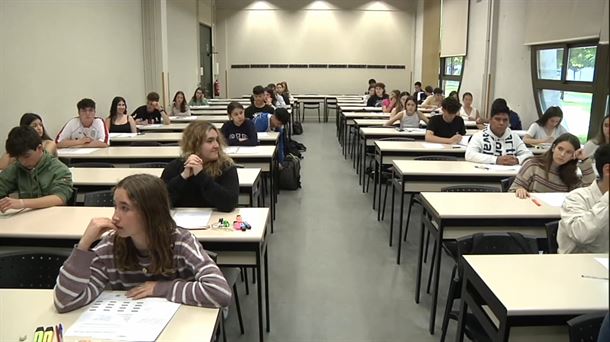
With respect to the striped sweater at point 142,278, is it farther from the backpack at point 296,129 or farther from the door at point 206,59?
the door at point 206,59

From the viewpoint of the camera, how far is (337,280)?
391 centimetres

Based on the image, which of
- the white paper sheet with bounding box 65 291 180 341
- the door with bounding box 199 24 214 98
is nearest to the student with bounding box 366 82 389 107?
the door with bounding box 199 24 214 98

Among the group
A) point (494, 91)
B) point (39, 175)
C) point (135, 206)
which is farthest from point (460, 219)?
point (494, 91)

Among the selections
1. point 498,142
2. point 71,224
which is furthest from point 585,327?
point 498,142

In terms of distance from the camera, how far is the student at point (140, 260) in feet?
5.89

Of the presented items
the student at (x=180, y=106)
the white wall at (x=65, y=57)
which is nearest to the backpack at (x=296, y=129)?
the student at (x=180, y=106)

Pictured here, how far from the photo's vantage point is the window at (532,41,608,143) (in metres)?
6.07

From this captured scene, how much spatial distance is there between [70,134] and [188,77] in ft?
22.9

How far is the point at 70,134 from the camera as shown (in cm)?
552

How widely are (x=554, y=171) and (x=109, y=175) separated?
132 inches

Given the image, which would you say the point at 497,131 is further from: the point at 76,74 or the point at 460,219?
the point at 76,74

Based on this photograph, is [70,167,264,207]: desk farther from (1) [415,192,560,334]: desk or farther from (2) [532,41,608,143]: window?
(2) [532,41,608,143]: window

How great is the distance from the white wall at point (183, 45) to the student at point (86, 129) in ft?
15.8

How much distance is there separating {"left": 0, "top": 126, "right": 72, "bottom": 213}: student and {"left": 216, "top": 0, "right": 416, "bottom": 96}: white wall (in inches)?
520
